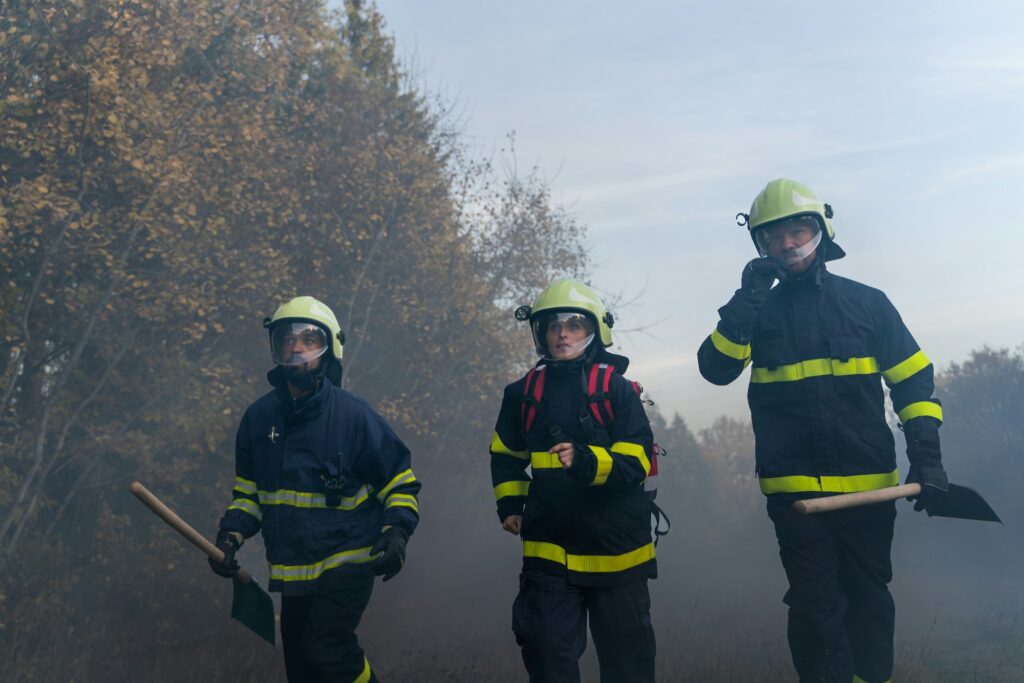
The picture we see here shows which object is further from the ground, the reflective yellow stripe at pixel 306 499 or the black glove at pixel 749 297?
the black glove at pixel 749 297

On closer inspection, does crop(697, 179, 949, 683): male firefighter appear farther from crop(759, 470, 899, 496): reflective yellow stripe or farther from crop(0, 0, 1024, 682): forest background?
crop(0, 0, 1024, 682): forest background

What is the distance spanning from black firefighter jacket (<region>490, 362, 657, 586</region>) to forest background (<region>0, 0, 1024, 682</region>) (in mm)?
3540

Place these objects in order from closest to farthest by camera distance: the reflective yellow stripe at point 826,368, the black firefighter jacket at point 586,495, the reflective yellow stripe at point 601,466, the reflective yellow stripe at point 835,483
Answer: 1. the reflective yellow stripe at point 601,466
2. the black firefighter jacket at point 586,495
3. the reflective yellow stripe at point 835,483
4. the reflective yellow stripe at point 826,368

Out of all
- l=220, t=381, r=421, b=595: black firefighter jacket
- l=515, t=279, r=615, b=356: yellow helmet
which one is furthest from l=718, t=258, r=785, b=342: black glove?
l=220, t=381, r=421, b=595: black firefighter jacket

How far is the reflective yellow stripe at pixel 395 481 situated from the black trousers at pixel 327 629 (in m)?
0.39

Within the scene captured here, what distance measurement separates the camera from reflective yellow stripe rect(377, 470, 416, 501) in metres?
5.40

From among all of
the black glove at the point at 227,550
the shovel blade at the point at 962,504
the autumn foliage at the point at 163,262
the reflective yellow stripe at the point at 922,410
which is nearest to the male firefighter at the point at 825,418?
the reflective yellow stripe at the point at 922,410

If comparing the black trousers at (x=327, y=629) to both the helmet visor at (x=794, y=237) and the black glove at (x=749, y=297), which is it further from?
the helmet visor at (x=794, y=237)

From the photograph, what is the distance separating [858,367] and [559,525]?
5.96ft

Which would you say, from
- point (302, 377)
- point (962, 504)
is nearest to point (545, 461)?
point (302, 377)

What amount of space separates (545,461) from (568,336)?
0.64 metres

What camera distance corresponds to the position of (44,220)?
13.1 meters

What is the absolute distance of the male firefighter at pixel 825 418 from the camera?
16.8 feet

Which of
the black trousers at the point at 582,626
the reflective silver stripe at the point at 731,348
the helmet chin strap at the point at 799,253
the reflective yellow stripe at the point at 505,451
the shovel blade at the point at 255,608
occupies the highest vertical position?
the helmet chin strap at the point at 799,253
